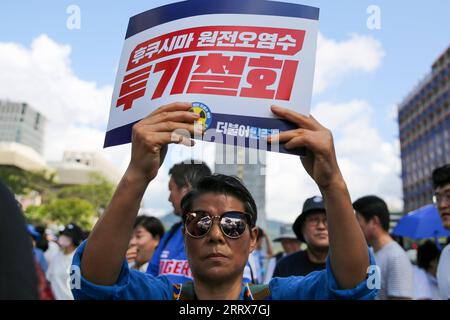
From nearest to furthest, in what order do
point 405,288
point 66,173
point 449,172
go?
point 449,172
point 405,288
point 66,173

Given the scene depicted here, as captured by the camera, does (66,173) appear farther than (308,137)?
Yes

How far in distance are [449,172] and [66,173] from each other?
91.4 meters

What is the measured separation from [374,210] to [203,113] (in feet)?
8.27

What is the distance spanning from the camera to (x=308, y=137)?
155 centimetres

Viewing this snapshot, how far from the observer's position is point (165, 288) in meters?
1.83

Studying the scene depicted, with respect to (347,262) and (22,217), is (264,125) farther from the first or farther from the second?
(22,217)

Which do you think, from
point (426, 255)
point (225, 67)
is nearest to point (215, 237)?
point (225, 67)

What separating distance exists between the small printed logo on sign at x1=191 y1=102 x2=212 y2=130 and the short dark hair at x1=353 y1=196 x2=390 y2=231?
8.18 feet

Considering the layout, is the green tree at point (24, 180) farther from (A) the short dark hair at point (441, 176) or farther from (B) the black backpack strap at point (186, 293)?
(B) the black backpack strap at point (186, 293)

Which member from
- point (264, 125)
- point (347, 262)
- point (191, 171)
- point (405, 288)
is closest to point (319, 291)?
point (347, 262)

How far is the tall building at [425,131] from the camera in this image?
59.7 meters

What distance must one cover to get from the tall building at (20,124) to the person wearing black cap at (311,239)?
116330 mm

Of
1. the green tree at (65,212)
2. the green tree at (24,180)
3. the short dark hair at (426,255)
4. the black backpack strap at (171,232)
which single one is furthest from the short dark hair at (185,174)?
the green tree at (65,212)

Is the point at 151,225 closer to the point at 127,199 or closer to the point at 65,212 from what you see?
the point at 127,199
